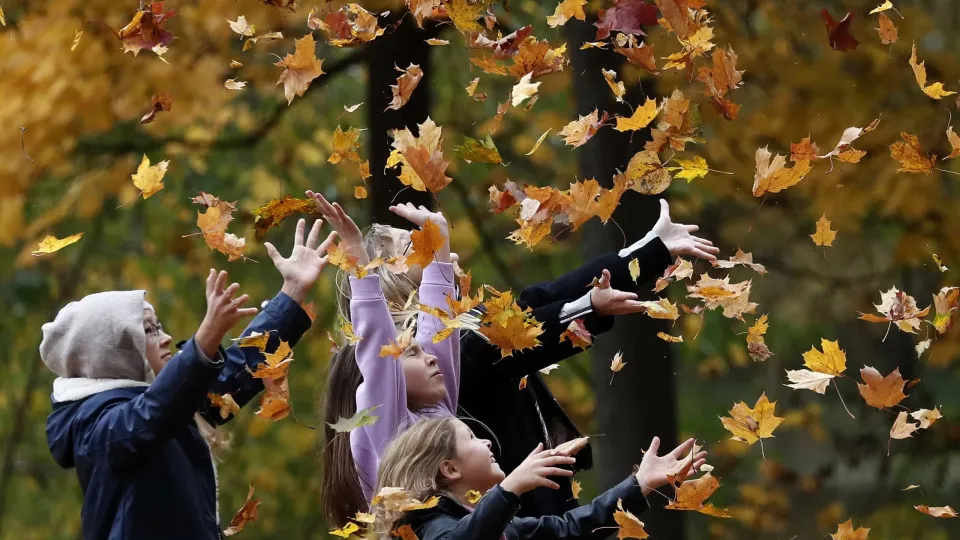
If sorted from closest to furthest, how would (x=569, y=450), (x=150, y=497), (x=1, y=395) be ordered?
(x=569, y=450) < (x=150, y=497) < (x=1, y=395)

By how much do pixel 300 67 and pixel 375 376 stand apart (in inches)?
34.1

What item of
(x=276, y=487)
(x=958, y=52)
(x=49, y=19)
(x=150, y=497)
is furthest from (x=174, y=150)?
(x=150, y=497)

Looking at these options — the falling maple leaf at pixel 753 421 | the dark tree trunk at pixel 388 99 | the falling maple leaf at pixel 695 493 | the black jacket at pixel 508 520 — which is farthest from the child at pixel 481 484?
the dark tree trunk at pixel 388 99

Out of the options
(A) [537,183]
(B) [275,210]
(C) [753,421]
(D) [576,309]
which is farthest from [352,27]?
(A) [537,183]

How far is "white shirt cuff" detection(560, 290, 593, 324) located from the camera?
369 centimetres

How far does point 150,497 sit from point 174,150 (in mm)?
4558

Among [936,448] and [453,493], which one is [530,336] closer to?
[453,493]

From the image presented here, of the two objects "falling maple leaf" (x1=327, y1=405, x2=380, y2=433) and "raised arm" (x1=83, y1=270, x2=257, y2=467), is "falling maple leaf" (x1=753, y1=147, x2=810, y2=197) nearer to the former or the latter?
"falling maple leaf" (x1=327, y1=405, x2=380, y2=433)

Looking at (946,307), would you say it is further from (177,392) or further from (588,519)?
(177,392)

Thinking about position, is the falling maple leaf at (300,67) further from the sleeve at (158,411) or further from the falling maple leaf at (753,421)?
the falling maple leaf at (753,421)

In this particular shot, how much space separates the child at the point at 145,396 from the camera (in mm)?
3297

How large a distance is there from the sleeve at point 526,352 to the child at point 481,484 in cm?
48

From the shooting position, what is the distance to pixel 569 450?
291 cm

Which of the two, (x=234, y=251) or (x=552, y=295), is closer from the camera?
(x=234, y=251)
